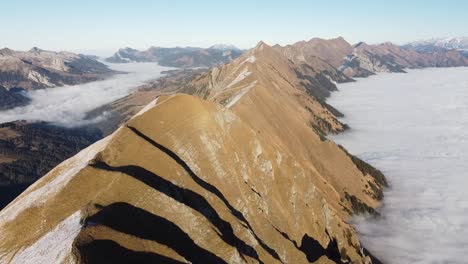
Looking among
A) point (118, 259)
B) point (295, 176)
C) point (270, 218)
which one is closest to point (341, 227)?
point (295, 176)

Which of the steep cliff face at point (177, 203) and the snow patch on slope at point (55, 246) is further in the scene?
the steep cliff face at point (177, 203)

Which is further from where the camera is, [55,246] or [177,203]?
[177,203]

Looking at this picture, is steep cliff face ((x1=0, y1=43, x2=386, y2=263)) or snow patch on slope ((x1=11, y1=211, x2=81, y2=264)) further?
steep cliff face ((x1=0, y1=43, x2=386, y2=263))

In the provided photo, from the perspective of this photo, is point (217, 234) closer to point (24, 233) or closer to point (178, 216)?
point (178, 216)

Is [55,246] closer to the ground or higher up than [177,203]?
higher up
